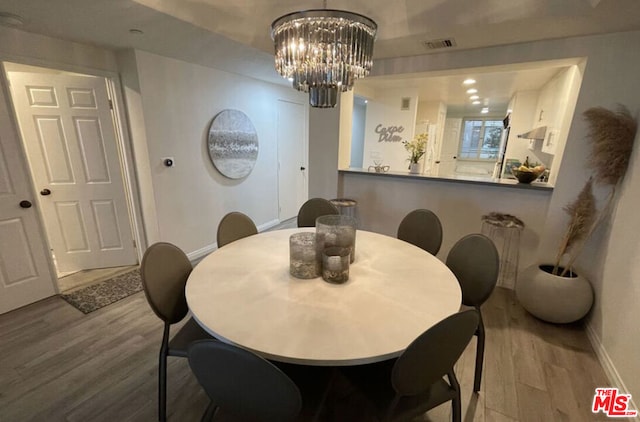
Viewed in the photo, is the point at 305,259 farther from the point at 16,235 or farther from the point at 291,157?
the point at 291,157

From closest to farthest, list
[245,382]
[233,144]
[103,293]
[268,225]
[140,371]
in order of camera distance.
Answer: [245,382] → [140,371] → [103,293] → [233,144] → [268,225]

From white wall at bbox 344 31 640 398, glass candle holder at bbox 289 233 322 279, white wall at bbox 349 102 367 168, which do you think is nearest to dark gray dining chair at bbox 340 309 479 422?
glass candle holder at bbox 289 233 322 279

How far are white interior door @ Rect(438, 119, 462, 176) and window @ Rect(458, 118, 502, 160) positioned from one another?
1.02 ft

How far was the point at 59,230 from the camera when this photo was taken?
2965mm

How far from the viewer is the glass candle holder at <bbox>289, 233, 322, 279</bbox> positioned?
147 cm

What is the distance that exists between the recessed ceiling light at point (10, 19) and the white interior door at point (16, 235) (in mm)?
485

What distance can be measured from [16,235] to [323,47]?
295cm

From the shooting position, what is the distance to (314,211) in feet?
8.79

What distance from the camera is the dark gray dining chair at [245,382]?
0.83 meters

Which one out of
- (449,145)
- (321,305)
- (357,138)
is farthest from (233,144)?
(449,145)

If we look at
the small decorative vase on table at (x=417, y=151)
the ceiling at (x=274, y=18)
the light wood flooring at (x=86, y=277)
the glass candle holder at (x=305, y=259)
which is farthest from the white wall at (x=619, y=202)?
the light wood flooring at (x=86, y=277)

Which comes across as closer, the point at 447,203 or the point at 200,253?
the point at 447,203

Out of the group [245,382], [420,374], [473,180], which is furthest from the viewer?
[473,180]

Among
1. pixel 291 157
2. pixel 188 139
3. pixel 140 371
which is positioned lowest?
pixel 140 371
